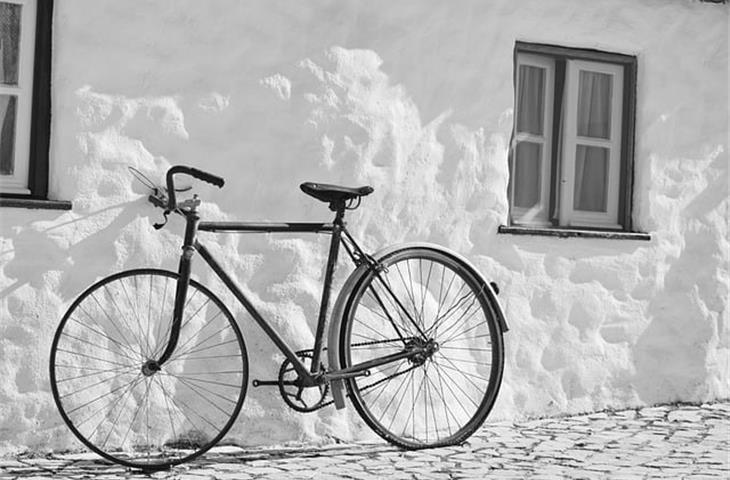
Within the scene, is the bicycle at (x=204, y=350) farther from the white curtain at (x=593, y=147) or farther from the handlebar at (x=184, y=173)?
the white curtain at (x=593, y=147)

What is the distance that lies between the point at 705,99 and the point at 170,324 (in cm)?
379

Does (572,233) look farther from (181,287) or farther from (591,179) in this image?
(181,287)

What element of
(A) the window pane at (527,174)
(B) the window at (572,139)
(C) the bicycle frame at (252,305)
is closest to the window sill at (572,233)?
(B) the window at (572,139)

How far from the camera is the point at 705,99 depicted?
870 centimetres

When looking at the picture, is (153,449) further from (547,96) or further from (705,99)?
(705,99)

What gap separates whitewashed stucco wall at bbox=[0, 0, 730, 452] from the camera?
261 inches

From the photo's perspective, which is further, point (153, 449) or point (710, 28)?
point (710, 28)

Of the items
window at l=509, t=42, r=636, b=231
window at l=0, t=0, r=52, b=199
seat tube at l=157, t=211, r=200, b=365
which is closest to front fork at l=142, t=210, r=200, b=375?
seat tube at l=157, t=211, r=200, b=365

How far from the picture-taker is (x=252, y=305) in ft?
21.8

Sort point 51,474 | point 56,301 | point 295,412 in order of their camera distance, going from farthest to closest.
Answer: point 295,412 < point 56,301 < point 51,474

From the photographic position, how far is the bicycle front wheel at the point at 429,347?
715 centimetres

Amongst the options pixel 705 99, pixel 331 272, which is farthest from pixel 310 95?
pixel 705 99

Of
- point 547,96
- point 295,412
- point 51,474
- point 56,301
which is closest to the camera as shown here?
point 51,474

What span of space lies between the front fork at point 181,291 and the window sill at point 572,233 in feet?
6.91
